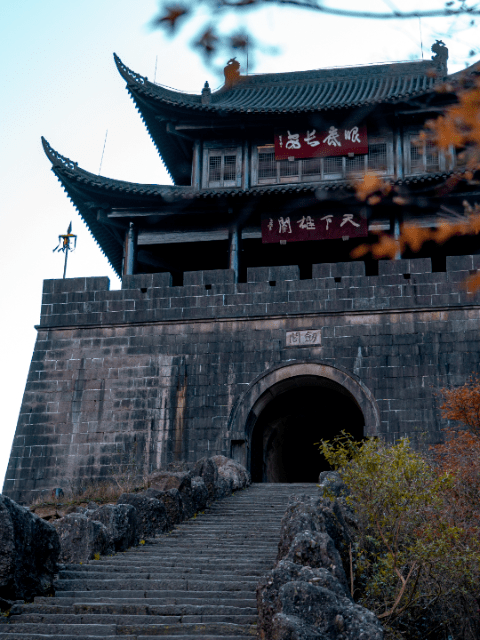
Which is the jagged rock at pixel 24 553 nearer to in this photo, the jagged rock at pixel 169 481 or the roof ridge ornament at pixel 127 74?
the jagged rock at pixel 169 481

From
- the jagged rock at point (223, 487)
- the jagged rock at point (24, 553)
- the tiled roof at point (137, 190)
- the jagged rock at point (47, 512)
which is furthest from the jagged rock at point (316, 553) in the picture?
the tiled roof at point (137, 190)

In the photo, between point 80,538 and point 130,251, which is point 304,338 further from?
point 80,538

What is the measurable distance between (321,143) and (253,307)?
469cm

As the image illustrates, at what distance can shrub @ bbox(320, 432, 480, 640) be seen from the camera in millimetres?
6082

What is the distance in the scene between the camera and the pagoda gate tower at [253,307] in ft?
45.3

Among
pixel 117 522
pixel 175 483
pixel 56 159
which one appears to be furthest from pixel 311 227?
pixel 117 522

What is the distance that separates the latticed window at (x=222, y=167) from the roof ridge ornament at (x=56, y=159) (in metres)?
2.98

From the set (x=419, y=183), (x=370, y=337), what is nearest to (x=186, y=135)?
(x=419, y=183)

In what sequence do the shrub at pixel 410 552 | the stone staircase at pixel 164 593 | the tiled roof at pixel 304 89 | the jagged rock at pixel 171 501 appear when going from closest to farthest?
the stone staircase at pixel 164 593, the shrub at pixel 410 552, the jagged rock at pixel 171 501, the tiled roof at pixel 304 89

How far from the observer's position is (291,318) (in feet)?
47.2

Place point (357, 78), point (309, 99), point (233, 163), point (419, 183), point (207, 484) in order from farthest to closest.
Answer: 1. point (357, 78)
2. point (309, 99)
3. point (233, 163)
4. point (419, 183)
5. point (207, 484)

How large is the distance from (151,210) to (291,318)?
13.6ft

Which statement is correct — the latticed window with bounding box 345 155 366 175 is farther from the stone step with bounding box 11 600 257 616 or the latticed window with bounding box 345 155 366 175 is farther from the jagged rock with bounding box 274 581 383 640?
the jagged rock with bounding box 274 581 383 640

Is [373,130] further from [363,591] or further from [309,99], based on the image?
[363,591]
